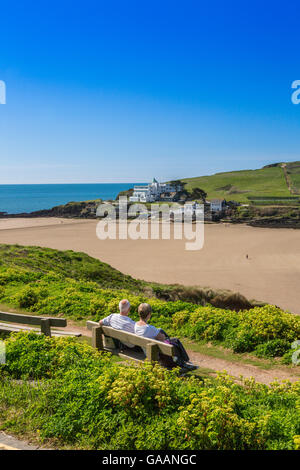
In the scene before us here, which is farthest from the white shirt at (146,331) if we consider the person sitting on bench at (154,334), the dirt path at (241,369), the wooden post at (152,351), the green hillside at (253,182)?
the green hillside at (253,182)

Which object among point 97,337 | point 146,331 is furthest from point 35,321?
point 146,331

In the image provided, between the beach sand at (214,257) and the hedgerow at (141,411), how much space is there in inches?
638

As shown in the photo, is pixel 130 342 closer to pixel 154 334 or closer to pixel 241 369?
pixel 154 334

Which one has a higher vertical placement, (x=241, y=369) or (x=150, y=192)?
(x=150, y=192)

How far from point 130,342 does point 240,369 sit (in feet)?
8.87

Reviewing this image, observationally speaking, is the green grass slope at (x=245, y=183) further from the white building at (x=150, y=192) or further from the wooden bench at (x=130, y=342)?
the wooden bench at (x=130, y=342)

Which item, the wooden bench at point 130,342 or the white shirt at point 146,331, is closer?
the wooden bench at point 130,342

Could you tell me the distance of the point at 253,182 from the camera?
149 meters

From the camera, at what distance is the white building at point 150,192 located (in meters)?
105

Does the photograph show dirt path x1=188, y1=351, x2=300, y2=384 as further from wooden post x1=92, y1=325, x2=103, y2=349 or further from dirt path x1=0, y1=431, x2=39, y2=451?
dirt path x1=0, y1=431, x2=39, y2=451

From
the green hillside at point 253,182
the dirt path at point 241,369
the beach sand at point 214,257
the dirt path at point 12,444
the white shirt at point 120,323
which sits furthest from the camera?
the green hillside at point 253,182

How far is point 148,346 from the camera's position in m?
5.38

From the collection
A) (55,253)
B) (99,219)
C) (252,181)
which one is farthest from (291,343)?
(252,181)

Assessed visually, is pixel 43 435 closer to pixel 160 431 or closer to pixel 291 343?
pixel 160 431
